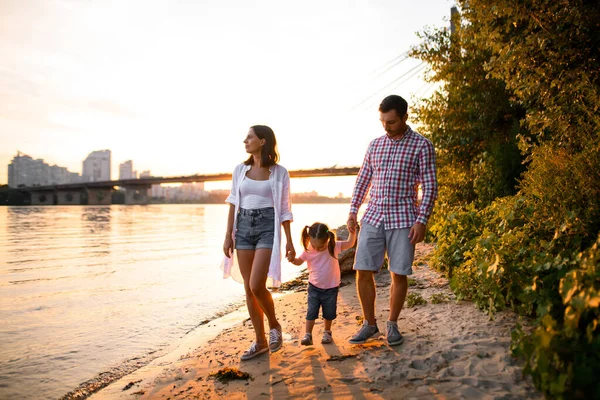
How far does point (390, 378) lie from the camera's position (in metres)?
3.08

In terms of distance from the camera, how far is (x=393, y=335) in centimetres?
364

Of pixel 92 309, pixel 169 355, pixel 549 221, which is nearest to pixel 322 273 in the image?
pixel 169 355

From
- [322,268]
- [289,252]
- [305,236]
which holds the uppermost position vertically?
[305,236]

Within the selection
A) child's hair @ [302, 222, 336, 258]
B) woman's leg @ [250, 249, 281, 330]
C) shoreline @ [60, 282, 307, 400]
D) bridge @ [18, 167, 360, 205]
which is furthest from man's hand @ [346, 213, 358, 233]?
bridge @ [18, 167, 360, 205]

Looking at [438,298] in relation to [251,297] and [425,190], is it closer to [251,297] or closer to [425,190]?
[425,190]

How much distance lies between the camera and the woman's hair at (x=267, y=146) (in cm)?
398

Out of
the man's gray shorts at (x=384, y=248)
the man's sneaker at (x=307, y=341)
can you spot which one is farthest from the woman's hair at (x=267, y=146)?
the man's sneaker at (x=307, y=341)

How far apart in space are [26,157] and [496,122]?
13769cm

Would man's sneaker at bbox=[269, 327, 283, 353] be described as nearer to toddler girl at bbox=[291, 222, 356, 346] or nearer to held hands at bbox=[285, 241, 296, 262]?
toddler girl at bbox=[291, 222, 356, 346]

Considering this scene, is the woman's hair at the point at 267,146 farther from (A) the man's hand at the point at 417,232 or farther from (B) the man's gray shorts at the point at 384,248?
(A) the man's hand at the point at 417,232

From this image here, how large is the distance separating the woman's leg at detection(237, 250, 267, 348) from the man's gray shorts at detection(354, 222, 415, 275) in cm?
96

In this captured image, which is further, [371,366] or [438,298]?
[438,298]

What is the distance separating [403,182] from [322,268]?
113cm

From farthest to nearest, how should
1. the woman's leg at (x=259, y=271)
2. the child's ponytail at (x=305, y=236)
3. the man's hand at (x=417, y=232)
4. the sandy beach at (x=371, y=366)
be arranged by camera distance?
the child's ponytail at (x=305, y=236) → the woman's leg at (x=259, y=271) → the man's hand at (x=417, y=232) → the sandy beach at (x=371, y=366)
